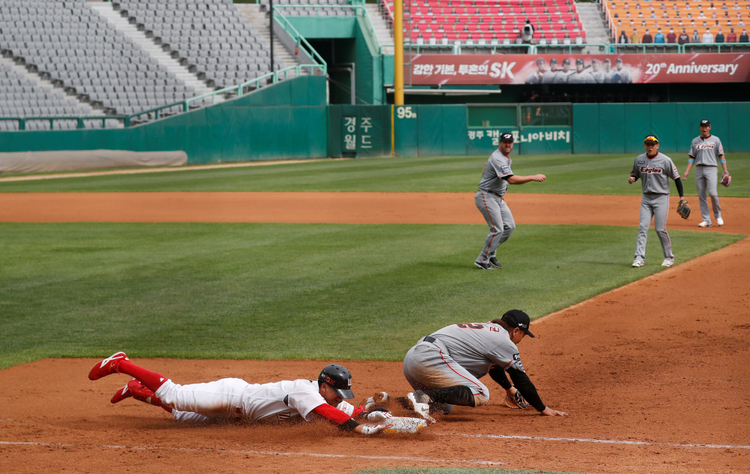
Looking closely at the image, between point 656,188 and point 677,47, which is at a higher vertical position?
point 677,47

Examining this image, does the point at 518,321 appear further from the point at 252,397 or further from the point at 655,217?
the point at 655,217

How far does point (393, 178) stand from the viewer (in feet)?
87.1

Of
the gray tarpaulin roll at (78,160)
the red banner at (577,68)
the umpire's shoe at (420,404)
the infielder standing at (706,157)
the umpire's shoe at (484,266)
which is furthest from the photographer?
the red banner at (577,68)

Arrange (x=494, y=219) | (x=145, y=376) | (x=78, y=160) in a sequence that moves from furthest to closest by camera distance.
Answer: (x=78, y=160), (x=494, y=219), (x=145, y=376)

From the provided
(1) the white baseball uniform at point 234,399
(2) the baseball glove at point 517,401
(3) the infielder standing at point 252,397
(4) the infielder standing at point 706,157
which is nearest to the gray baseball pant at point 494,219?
(4) the infielder standing at point 706,157

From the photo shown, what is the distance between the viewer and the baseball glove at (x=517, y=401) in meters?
6.36

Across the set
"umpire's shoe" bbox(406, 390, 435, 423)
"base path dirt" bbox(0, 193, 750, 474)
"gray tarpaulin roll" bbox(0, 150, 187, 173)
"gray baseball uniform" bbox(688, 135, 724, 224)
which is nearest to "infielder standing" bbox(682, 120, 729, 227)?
"gray baseball uniform" bbox(688, 135, 724, 224)

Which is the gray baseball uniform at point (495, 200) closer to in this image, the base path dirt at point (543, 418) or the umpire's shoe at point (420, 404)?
the base path dirt at point (543, 418)

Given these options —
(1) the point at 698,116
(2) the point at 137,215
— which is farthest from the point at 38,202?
(1) the point at 698,116

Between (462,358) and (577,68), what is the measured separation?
119ft

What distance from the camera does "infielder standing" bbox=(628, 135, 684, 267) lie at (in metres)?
11.5

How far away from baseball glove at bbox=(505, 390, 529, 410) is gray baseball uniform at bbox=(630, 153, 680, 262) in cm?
612

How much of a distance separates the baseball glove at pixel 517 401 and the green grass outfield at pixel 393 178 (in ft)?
54.4

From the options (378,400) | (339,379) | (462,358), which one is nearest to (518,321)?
(462,358)
